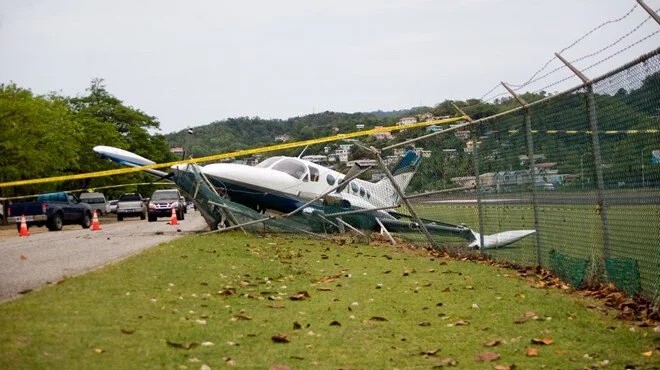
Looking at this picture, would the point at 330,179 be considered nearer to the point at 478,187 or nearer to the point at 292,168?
the point at 292,168

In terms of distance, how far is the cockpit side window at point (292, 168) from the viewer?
23.0 m

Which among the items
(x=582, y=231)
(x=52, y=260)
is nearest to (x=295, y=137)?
(x=52, y=260)

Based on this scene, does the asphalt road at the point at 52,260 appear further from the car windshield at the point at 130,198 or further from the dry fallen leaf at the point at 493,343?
the car windshield at the point at 130,198

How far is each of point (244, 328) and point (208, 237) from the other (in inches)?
429

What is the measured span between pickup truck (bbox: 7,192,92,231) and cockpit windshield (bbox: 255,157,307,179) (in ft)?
32.5

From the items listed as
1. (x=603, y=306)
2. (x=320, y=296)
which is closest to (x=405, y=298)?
(x=320, y=296)

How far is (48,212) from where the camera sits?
2920 centimetres

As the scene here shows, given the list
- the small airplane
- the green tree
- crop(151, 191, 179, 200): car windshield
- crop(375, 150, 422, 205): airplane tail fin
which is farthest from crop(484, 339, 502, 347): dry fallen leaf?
the green tree

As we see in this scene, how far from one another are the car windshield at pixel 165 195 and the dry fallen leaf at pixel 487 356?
34206 millimetres

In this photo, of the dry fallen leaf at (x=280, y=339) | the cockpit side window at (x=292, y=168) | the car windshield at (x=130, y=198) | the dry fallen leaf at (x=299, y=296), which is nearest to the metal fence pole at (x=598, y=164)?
the dry fallen leaf at (x=299, y=296)

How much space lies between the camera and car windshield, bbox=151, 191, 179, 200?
1555 inches

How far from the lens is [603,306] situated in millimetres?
8352

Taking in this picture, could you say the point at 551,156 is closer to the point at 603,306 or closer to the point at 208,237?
the point at 603,306

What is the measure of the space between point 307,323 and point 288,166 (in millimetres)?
15754
